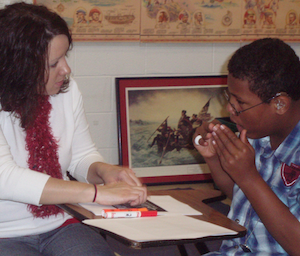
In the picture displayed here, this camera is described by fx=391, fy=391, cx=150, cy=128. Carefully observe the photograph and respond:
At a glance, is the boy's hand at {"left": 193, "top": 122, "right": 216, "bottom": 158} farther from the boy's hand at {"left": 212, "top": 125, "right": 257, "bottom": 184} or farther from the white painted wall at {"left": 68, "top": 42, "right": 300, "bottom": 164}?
the white painted wall at {"left": 68, "top": 42, "right": 300, "bottom": 164}

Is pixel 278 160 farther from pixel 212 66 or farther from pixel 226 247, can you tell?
pixel 212 66

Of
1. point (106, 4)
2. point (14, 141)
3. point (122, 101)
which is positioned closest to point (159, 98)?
point (122, 101)

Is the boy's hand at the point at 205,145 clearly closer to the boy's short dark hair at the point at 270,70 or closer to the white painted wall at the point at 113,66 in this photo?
the boy's short dark hair at the point at 270,70

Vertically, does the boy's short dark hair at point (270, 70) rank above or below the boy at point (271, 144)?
above

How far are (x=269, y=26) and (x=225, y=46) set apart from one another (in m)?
0.39

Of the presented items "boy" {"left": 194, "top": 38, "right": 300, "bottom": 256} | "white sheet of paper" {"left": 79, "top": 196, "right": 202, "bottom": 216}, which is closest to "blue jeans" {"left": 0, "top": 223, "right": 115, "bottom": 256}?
"white sheet of paper" {"left": 79, "top": 196, "right": 202, "bottom": 216}

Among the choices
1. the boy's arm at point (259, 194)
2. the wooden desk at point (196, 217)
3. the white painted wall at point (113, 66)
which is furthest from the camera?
the white painted wall at point (113, 66)

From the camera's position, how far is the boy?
3.54 feet

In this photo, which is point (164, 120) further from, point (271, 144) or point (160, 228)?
point (160, 228)

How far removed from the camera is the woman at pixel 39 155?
1.16m

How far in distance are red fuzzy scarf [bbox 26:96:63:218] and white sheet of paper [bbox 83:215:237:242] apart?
1.29ft

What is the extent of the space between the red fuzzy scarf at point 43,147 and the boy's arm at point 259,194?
0.60 meters

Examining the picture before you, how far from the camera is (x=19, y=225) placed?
127cm

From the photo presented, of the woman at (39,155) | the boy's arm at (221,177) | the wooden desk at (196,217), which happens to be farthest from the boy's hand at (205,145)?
the woman at (39,155)
